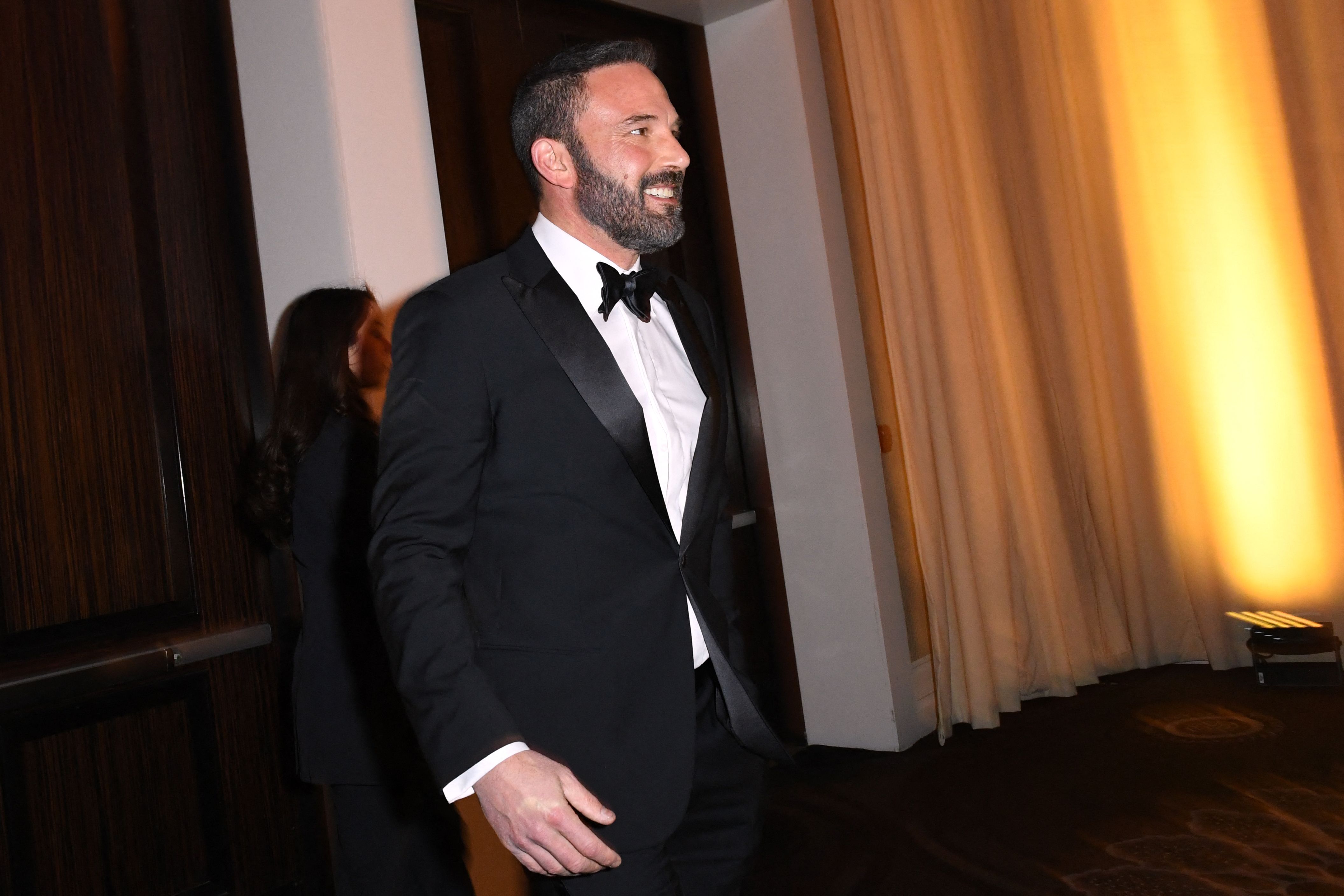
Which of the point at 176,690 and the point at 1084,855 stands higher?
the point at 176,690

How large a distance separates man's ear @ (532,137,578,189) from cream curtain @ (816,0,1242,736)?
2090mm

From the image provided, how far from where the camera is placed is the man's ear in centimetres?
140

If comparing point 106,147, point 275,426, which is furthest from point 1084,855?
point 106,147

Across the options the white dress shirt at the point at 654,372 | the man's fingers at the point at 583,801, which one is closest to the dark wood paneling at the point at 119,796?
the white dress shirt at the point at 654,372

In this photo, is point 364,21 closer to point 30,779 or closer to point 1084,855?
point 30,779

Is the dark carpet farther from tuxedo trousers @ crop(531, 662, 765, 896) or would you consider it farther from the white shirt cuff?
the white shirt cuff

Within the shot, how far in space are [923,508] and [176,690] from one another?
2203mm

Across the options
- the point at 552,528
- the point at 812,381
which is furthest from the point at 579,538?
the point at 812,381

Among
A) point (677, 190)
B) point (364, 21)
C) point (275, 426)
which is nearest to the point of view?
point (677, 190)

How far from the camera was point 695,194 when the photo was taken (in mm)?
3469

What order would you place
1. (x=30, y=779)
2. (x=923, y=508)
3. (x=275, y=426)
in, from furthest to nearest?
1. (x=923, y=508)
2. (x=275, y=426)
3. (x=30, y=779)

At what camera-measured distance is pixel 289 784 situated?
2176mm

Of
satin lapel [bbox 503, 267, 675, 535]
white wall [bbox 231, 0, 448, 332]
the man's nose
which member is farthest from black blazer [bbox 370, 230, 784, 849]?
white wall [bbox 231, 0, 448, 332]

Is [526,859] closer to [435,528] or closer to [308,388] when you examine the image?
[435,528]
